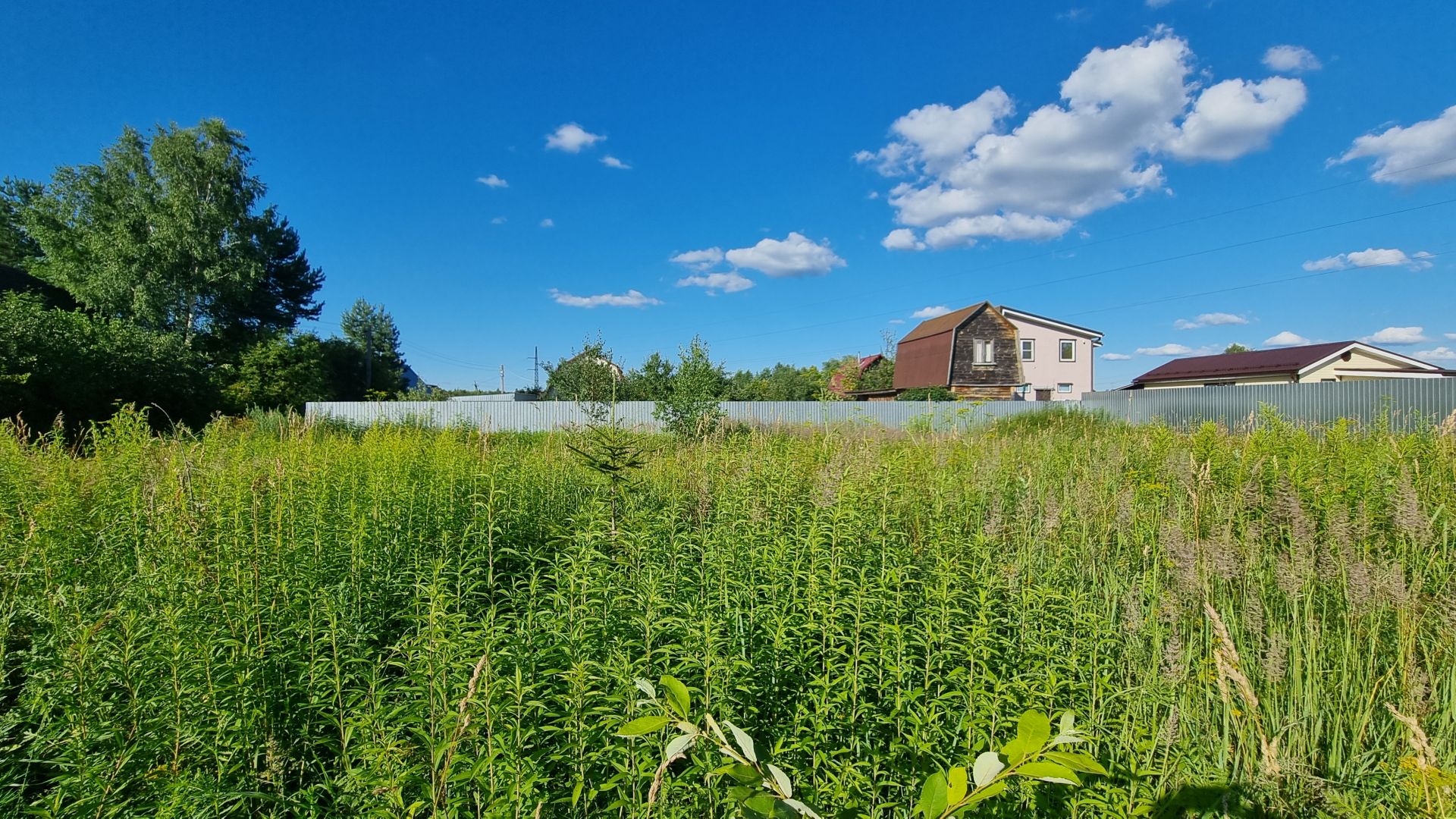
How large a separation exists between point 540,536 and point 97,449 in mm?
3723

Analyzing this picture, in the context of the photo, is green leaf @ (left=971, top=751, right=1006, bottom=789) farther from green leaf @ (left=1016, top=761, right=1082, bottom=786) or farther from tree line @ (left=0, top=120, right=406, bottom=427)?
tree line @ (left=0, top=120, right=406, bottom=427)

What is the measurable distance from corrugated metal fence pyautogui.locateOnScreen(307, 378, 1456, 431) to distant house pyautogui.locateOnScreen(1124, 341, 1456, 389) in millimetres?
9761

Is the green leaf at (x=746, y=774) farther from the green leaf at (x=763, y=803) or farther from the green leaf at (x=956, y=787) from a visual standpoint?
the green leaf at (x=956, y=787)

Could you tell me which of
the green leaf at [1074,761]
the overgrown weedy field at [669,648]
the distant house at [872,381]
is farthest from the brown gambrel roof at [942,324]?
the green leaf at [1074,761]

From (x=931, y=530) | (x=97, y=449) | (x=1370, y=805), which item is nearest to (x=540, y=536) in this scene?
(x=931, y=530)

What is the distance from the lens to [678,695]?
0.65 m

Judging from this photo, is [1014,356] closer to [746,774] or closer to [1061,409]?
[1061,409]

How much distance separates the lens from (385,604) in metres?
2.87

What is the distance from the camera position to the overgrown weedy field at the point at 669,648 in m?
1.55

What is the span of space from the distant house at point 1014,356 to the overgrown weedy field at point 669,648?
2583cm

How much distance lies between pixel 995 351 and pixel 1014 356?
1032 mm

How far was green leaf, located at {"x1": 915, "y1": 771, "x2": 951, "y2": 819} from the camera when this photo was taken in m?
0.59

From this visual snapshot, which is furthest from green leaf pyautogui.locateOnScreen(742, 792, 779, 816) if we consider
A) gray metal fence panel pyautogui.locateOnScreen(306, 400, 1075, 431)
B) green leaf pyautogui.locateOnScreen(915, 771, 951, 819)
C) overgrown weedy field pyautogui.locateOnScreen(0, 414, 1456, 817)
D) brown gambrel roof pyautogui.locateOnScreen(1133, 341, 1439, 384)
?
brown gambrel roof pyautogui.locateOnScreen(1133, 341, 1439, 384)

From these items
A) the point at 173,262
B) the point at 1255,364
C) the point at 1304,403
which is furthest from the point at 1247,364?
the point at 173,262
